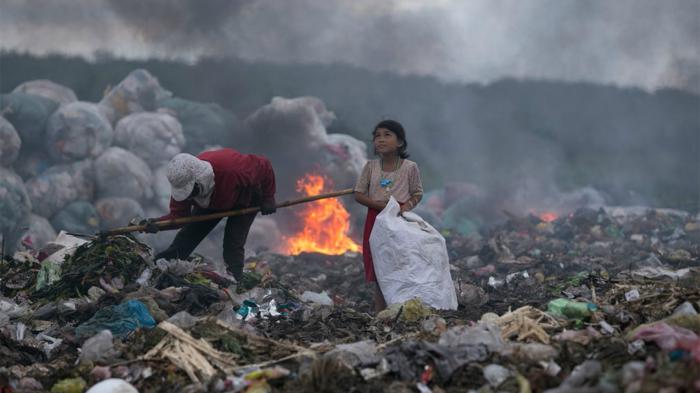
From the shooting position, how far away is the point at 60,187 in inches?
416

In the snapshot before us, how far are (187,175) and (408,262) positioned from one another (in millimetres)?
1913

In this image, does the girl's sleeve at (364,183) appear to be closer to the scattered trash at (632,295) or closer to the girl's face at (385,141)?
the girl's face at (385,141)

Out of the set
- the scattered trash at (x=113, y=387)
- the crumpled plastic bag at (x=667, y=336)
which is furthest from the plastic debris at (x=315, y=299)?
the crumpled plastic bag at (x=667, y=336)

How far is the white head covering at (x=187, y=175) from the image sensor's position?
6145 millimetres

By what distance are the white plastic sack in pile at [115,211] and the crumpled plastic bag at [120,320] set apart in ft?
18.7

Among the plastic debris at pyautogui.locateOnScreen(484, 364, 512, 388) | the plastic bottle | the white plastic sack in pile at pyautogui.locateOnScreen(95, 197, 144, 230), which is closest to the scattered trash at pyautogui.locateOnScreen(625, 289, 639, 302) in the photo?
the plastic bottle

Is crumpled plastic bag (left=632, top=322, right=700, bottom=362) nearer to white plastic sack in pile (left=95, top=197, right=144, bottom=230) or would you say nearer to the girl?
the girl

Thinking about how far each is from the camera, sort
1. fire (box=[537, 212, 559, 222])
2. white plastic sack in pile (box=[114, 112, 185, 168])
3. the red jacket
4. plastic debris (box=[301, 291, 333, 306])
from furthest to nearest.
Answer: fire (box=[537, 212, 559, 222])
white plastic sack in pile (box=[114, 112, 185, 168])
plastic debris (box=[301, 291, 333, 306])
the red jacket

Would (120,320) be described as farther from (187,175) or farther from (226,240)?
(226,240)

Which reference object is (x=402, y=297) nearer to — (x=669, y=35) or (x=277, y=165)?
(x=277, y=165)

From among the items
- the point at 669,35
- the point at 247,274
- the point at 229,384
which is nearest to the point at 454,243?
the point at 247,274

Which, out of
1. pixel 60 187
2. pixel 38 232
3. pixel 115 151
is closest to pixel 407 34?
pixel 115 151

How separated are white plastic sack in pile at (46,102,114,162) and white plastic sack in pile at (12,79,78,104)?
67cm

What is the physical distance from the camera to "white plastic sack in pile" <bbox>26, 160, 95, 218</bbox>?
34.4 ft
